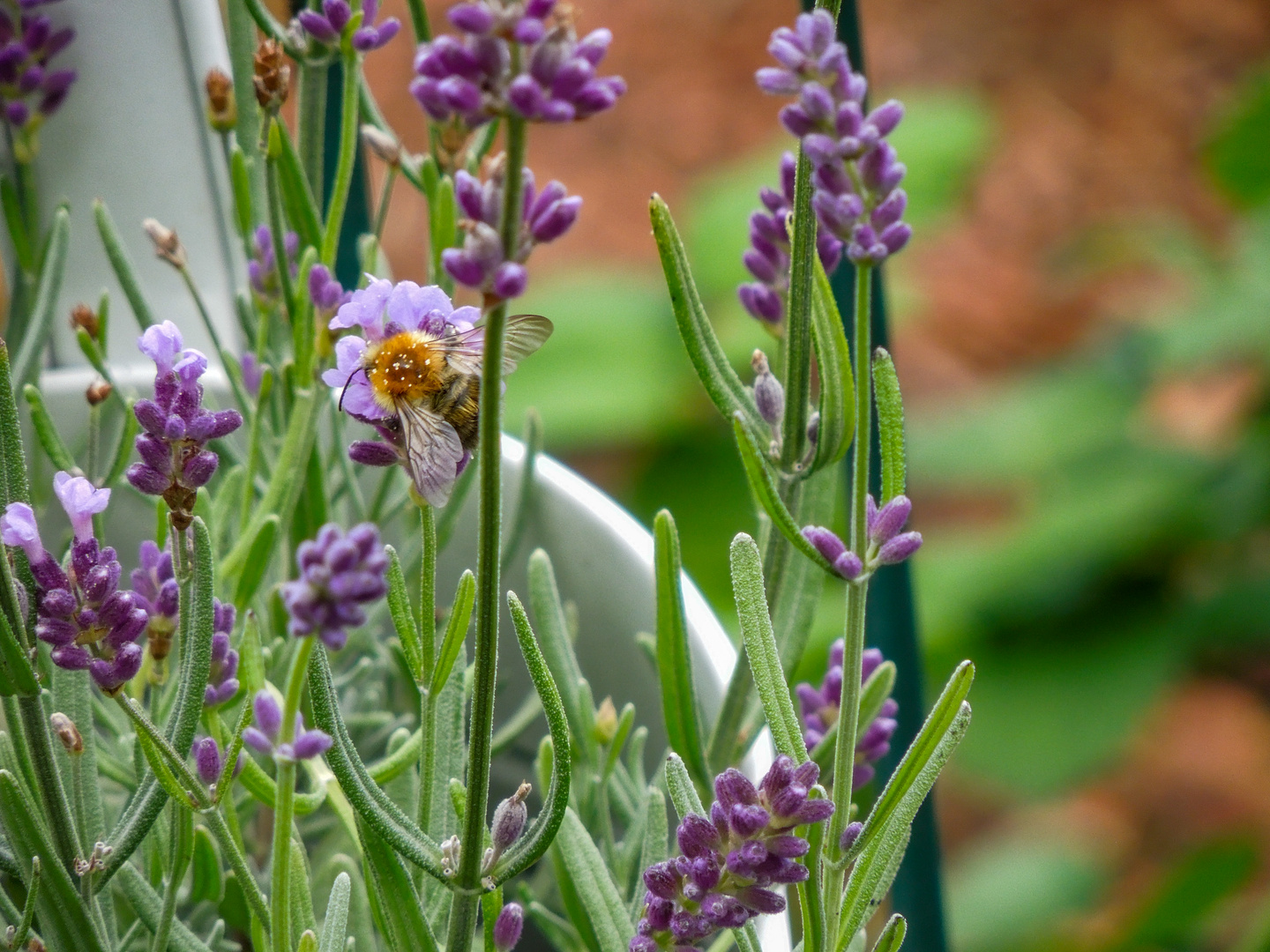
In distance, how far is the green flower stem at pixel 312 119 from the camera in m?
0.44

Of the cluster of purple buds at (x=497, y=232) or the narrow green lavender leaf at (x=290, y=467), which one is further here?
the narrow green lavender leaf at (x=290, y=467)

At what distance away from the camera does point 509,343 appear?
32 centimetres

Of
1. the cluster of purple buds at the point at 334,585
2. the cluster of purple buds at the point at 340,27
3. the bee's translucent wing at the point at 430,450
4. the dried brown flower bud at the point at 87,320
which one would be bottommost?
the dried brown flower bud at the point at 87,320

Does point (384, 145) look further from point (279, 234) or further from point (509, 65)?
point (509, 65)

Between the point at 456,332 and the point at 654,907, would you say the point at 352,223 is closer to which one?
the point at 456,332

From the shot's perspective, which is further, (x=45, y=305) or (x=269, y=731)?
(x=45, y=305)

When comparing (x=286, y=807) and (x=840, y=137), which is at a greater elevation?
(x=840, y=137)

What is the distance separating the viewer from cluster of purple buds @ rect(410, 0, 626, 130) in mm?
198

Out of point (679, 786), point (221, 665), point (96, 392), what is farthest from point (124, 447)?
point (679, 786)

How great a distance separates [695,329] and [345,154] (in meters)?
0.14

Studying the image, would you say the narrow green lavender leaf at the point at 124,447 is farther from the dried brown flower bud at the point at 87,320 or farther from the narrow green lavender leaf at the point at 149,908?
the narrow green lavender leaf at the point at 149,908

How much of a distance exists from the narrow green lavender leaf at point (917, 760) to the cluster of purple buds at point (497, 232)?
132 millimetres

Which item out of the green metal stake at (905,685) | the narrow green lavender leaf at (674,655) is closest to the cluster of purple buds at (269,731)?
the narrow green lavender leaf at (674,655)

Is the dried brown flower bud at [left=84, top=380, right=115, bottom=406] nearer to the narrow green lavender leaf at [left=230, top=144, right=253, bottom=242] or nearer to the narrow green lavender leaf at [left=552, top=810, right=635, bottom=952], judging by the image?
the narrow green lavender leaf at [left=230, top=144, right=253, bottom=242]
